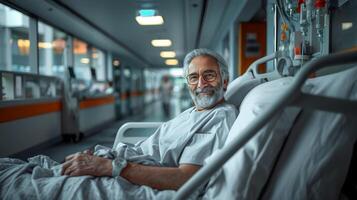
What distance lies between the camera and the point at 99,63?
8.23 meters

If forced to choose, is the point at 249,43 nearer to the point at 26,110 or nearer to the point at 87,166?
the point at 26,110

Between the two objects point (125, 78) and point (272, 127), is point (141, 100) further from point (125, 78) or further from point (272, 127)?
point (272, 127)

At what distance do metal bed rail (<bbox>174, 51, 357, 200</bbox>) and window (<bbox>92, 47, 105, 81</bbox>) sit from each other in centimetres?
765

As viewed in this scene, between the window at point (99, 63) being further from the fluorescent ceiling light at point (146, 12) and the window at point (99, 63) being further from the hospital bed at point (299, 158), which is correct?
the hospital bed at point (299, 158)

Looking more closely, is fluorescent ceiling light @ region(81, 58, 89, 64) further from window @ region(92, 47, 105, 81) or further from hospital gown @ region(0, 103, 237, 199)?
hospital gown @ region(0, 103, 237, 199)

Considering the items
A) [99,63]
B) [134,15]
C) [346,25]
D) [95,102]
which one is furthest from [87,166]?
[99,63]

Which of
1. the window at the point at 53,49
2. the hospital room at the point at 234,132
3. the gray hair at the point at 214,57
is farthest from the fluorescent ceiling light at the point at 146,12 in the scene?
the gray hair at the point at 214,57

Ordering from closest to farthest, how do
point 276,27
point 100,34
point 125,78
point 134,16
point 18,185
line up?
point 18,185
point 276,27
point 134,16
point 100,34
point 125,78

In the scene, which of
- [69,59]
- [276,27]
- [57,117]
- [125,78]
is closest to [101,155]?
[276,27]

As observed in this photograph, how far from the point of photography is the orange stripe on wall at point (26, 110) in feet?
11.5

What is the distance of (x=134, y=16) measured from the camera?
4.39 meters

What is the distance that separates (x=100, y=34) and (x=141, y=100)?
8.42m

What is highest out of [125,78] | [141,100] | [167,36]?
[167,36]

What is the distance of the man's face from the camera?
1557mm
